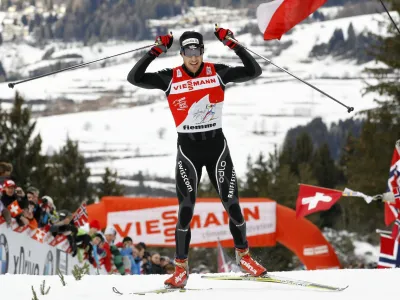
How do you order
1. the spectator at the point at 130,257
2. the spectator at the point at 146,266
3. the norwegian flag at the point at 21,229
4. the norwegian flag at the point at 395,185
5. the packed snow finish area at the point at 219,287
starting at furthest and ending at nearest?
the spectator at the point at 146,266 < the spectator at the point at 130,257 < the norwegian flag at the point at 395,185 < the norwegian flag at the point at 21,229 < the packed snow finish area at the point at 219,287

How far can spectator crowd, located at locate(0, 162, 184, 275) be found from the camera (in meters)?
11.5

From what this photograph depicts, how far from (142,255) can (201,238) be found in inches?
289

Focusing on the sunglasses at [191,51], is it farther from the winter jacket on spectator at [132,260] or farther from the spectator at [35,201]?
the winter jacket on spectator at [132,260]

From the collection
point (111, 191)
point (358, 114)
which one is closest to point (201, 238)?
point (358, 114)

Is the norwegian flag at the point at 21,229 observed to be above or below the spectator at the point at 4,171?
below

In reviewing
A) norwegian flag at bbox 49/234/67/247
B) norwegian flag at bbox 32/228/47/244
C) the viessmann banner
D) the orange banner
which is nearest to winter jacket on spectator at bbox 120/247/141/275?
norwegian flag at bbox 49/234/67/247

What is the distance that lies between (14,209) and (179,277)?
4011 mm

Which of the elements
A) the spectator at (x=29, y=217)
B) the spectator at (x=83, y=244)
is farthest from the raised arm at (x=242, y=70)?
the spectator at (x=83, y=244)

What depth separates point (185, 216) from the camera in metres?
8.08

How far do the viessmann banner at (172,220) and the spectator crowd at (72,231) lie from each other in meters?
5.86

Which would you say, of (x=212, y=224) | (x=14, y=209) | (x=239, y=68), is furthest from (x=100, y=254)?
(x=212, y=224)

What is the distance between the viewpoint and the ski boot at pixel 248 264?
812 centimetres

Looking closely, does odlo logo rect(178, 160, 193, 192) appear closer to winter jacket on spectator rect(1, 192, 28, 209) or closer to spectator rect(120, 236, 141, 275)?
winter jacket on spectator rect(1, 192, 28, 209)

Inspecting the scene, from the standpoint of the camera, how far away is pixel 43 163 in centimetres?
4441
